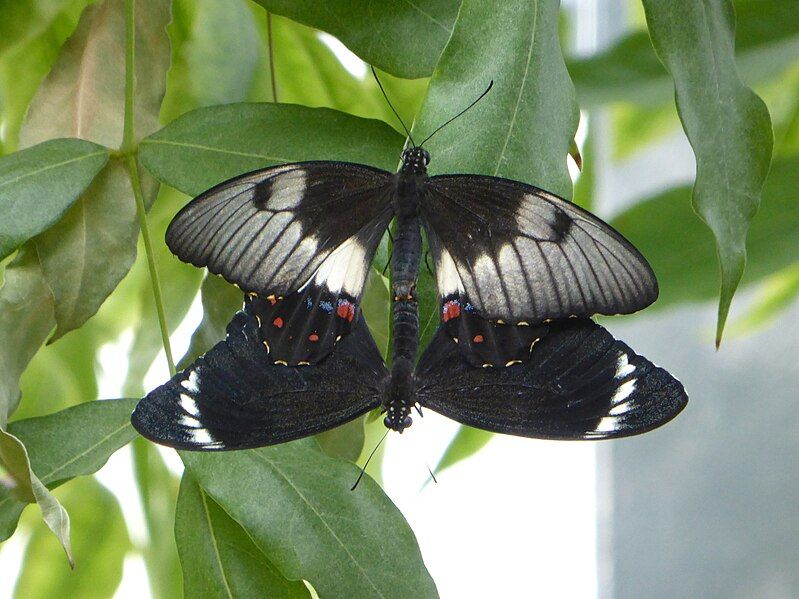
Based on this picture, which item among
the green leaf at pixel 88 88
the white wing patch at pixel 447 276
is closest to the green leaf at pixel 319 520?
the white wing patch at pixel 447 276

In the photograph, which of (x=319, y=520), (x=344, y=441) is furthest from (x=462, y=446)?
(x=319, y=520)

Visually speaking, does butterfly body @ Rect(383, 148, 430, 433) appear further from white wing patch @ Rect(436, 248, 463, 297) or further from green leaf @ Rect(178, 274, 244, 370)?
green leaf @ Rect(178, 274, 244, 370)

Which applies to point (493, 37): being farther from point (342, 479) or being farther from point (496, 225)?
point (342, 479)

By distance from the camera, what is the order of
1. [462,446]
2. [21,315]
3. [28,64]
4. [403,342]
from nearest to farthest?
1. [403,342]
2. [21,315]
3. [28,64]
4. [462,446]

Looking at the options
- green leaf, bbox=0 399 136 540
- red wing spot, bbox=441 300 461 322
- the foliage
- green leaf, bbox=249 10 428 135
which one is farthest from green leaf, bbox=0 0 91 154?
red wing spot, bbox=441 300 461 322

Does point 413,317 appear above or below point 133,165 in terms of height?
below

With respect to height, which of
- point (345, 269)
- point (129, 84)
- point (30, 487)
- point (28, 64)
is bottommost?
point (30, 487)

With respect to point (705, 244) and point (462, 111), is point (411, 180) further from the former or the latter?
point (705, 244)

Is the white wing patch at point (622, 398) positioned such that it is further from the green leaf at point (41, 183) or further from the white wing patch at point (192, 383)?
the green leaf at point (41, 183)
